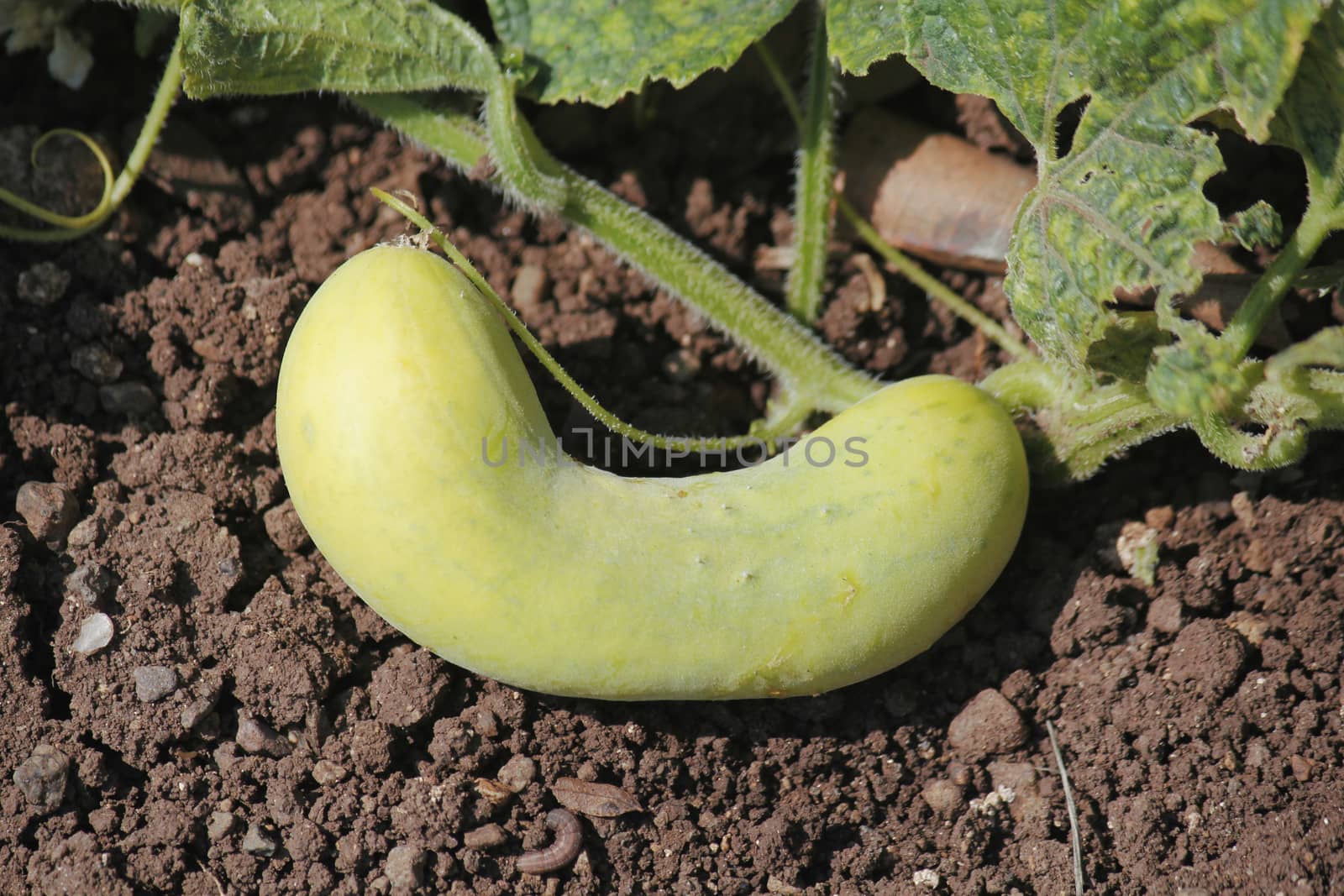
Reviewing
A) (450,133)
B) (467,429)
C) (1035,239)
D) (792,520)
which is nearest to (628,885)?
(792,520)

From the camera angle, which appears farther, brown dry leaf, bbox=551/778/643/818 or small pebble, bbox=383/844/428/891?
brown dry leaf, bbox=551/778/643/818

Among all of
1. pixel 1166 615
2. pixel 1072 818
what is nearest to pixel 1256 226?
pixel 1166 615

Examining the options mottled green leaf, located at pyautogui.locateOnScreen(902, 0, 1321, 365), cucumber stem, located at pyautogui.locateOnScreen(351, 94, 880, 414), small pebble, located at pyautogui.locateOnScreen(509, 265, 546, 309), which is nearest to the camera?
mottled green leaf, located at pyautogui.locateOnScreen(902, 0, 1321, 365)

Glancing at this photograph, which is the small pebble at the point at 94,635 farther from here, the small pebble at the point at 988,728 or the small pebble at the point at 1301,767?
the small pebble at the point at 1301,767

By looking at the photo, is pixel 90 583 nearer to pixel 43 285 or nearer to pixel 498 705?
pixel 43 285

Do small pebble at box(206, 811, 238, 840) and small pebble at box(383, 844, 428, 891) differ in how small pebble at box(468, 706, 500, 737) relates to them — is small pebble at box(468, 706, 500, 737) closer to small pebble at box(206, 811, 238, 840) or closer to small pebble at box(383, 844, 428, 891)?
small pebble at box(383, 844, 428, 891)

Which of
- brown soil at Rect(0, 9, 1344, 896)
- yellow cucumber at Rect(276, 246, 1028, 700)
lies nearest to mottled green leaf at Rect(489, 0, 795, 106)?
brown soil at Rect(0, 9, 1344, 896)
